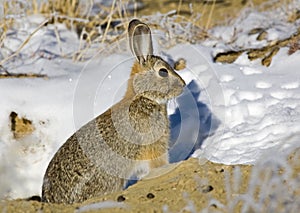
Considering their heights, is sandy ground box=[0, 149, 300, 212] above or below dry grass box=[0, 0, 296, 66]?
below

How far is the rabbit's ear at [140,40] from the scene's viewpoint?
16.7 feet

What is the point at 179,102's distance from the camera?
6.65 m

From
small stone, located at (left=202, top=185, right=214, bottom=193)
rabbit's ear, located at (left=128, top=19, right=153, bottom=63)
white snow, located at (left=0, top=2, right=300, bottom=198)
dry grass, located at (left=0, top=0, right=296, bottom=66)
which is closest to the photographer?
small stone, located at (left=202, top=185, right=214, bottom=193)

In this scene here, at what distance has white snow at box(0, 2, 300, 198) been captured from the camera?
6.02 m

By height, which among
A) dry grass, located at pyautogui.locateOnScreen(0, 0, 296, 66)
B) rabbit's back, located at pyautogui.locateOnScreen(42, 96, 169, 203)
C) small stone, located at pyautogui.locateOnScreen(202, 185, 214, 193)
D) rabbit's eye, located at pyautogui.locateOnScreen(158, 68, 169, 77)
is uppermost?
dry grass, located at pyautogui.locateOnScreen(0, 0, 296, 66)

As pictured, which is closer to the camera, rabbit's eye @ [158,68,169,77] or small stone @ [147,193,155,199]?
small stone @ [147,193,155,199]

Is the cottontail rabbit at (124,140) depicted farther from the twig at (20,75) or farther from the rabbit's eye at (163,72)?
the twig at (20,75)

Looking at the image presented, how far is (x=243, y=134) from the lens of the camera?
593 cm

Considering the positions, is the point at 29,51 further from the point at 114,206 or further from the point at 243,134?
the point at 114,206

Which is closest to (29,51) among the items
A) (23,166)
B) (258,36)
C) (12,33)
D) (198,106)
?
(12,33)

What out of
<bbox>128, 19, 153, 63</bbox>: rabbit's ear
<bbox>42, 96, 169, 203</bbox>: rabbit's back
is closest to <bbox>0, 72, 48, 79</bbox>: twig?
<bbox>42, 96, 169, 203</bbox>: rabbit's back

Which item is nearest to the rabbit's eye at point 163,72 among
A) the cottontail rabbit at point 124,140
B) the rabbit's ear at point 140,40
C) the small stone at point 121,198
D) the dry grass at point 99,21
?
the cottontail rabbit at point 124,140

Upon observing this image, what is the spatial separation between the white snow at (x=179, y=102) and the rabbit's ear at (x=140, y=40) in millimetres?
1250

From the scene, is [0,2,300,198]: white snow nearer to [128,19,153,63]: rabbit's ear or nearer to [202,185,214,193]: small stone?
[202,185,214,193]: small stone
